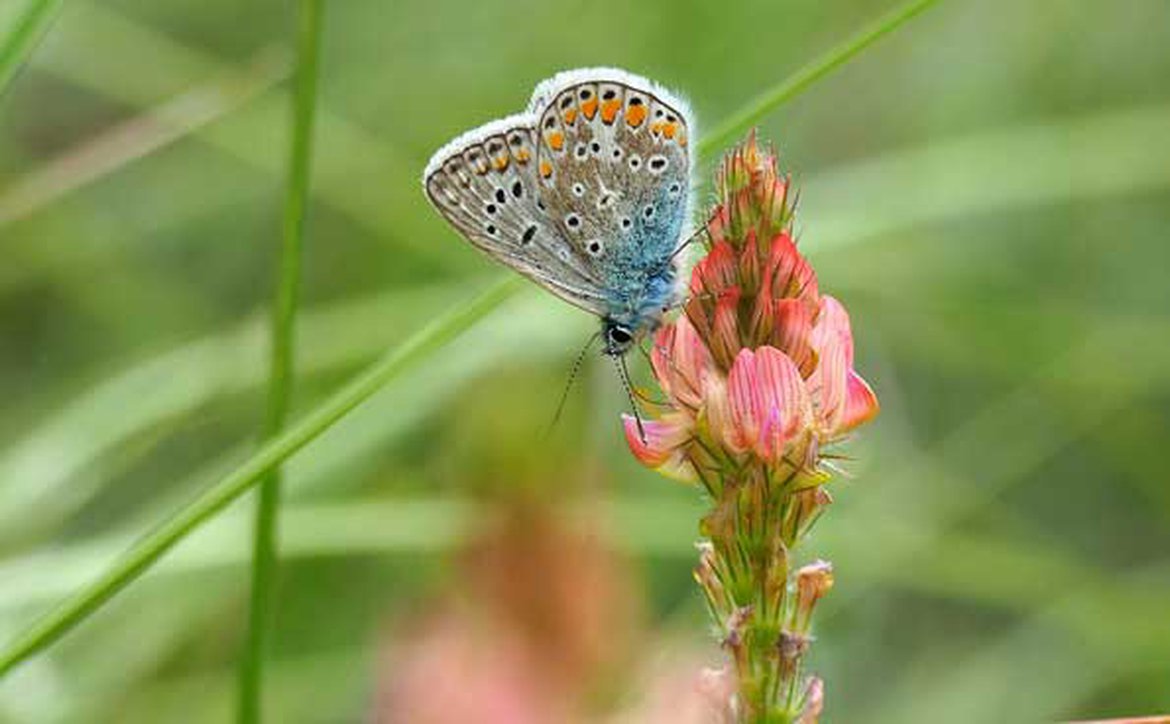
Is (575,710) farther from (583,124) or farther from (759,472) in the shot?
(583,124)

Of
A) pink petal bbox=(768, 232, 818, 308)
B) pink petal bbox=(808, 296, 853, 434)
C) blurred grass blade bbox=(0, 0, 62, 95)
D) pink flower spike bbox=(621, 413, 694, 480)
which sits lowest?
pink flower spike bbox=(621, 413, 694, 480)

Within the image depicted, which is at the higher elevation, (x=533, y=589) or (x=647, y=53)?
(x=647, y=53)

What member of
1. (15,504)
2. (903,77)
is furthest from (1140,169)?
(15,504)

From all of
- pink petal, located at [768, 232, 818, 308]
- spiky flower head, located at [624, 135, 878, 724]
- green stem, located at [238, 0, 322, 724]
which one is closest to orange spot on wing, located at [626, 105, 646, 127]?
green stem, located at [238, 0, 322, 724]

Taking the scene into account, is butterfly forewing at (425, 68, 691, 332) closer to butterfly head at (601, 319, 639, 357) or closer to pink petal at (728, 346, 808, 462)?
butterfly head at (601, 319, 639, 357)

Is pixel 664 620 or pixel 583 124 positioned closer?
pixel 583 124

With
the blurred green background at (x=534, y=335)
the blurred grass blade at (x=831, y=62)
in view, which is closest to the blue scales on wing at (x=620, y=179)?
the blurred green background at (x=534, y=335)

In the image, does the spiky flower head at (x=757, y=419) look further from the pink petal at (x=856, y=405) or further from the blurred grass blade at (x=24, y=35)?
the blurred grass blade at (x=24, y=35)

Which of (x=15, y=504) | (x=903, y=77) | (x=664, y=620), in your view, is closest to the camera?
(x=15, y=504)
